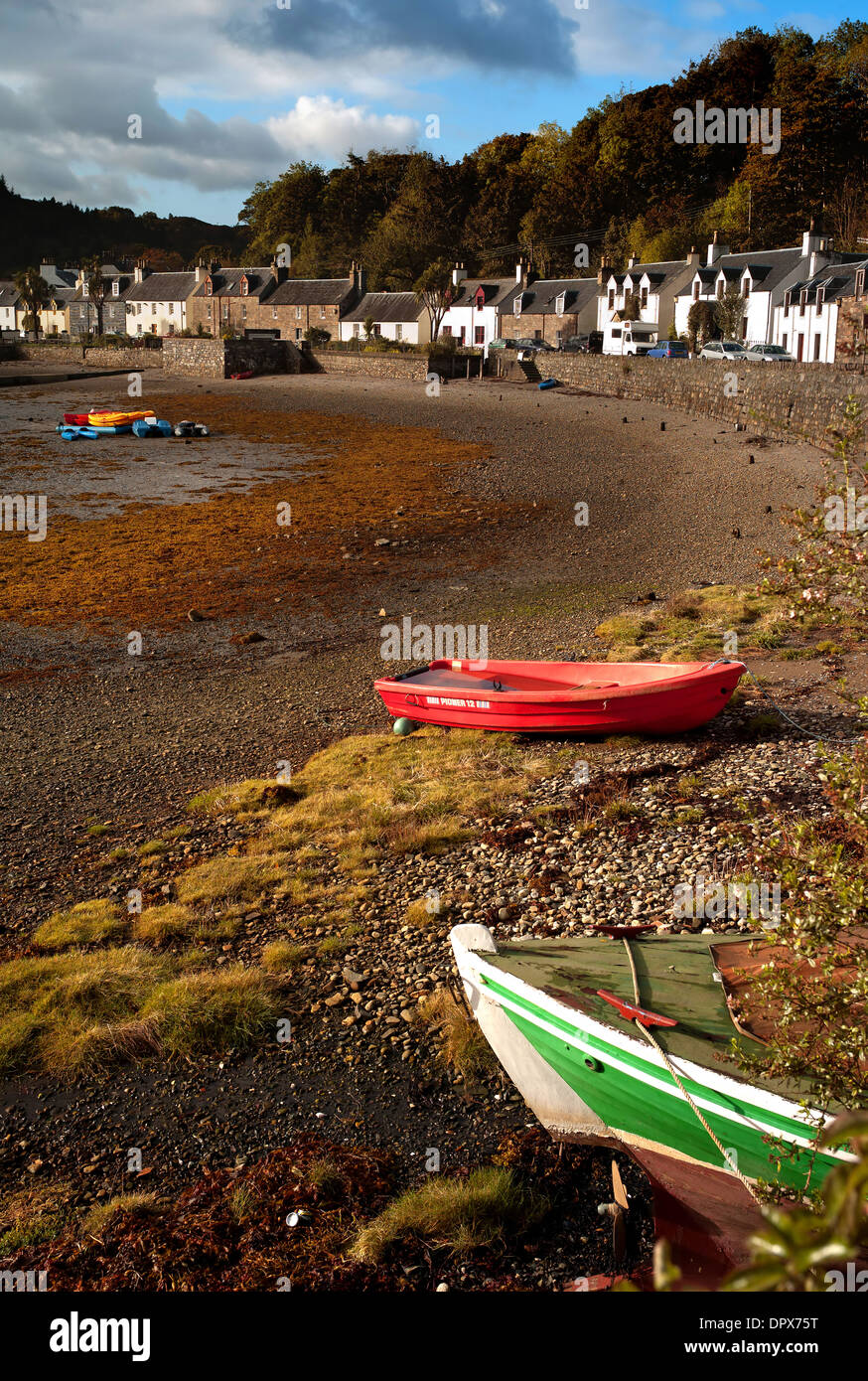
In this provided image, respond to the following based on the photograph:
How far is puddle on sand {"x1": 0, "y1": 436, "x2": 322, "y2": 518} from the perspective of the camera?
104 feet

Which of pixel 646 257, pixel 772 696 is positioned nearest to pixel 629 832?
pixel 772 696

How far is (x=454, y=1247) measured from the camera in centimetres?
563

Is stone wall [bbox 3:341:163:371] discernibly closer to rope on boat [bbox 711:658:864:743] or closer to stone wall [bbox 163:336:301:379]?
stone wall [bbox 163:336:301:379]

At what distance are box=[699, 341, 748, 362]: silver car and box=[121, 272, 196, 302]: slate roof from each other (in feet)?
211

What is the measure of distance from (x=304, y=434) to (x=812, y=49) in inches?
2727

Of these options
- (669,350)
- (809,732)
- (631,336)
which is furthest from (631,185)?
(809,732)

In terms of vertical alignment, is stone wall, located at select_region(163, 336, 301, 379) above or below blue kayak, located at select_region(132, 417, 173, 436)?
above

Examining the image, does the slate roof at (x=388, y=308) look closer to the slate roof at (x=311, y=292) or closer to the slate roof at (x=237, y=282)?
the slate roof at (x=311, y=292)

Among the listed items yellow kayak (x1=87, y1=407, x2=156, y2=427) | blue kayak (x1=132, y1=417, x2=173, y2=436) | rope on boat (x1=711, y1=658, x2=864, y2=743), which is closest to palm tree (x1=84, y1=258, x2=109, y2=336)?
yellow kayak (x1=87, y1=407, x2=156, y2=427)

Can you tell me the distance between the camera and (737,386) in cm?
3762

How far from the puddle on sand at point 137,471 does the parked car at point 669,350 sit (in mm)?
27551

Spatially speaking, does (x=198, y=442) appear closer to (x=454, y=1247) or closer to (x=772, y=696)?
(x=772, y=696)

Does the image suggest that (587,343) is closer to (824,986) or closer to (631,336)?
(631,336)

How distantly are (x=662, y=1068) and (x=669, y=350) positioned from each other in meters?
58.3
